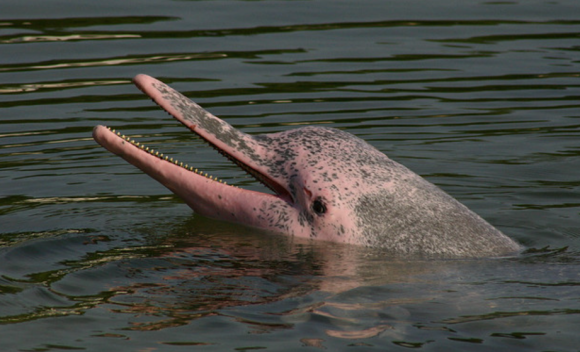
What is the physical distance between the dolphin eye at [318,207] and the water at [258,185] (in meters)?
0.25

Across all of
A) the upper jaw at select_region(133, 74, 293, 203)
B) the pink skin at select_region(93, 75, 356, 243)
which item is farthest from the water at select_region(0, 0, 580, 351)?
the upper jaw at select_region(133, 74, 293, 203)

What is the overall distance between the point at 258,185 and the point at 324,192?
220 cm

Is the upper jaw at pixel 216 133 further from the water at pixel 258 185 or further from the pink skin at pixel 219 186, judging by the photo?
the water at pixel 258 185

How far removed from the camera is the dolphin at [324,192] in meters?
7.93

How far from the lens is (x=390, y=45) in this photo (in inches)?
610

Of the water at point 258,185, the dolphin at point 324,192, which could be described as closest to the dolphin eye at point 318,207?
the dolphin at point 324,192

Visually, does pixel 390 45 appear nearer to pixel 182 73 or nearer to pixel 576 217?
pixel 182 73

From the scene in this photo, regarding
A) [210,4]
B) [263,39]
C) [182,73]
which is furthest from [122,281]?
[210,4]

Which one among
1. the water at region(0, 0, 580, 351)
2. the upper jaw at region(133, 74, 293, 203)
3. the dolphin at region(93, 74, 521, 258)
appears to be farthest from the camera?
the upper jaw at region(133, 74, 293, 203)

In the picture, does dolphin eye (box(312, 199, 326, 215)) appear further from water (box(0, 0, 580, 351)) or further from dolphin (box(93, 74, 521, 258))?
water (box(0, 0, 580, 351))

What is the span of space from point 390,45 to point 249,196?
25.3 feet

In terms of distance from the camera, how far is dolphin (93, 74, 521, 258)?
7.93 meters

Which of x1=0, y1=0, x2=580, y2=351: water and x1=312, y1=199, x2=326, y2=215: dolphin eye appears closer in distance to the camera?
x1=0, y1=0, x2=580, y2=351: water

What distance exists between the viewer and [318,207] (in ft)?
26.3
